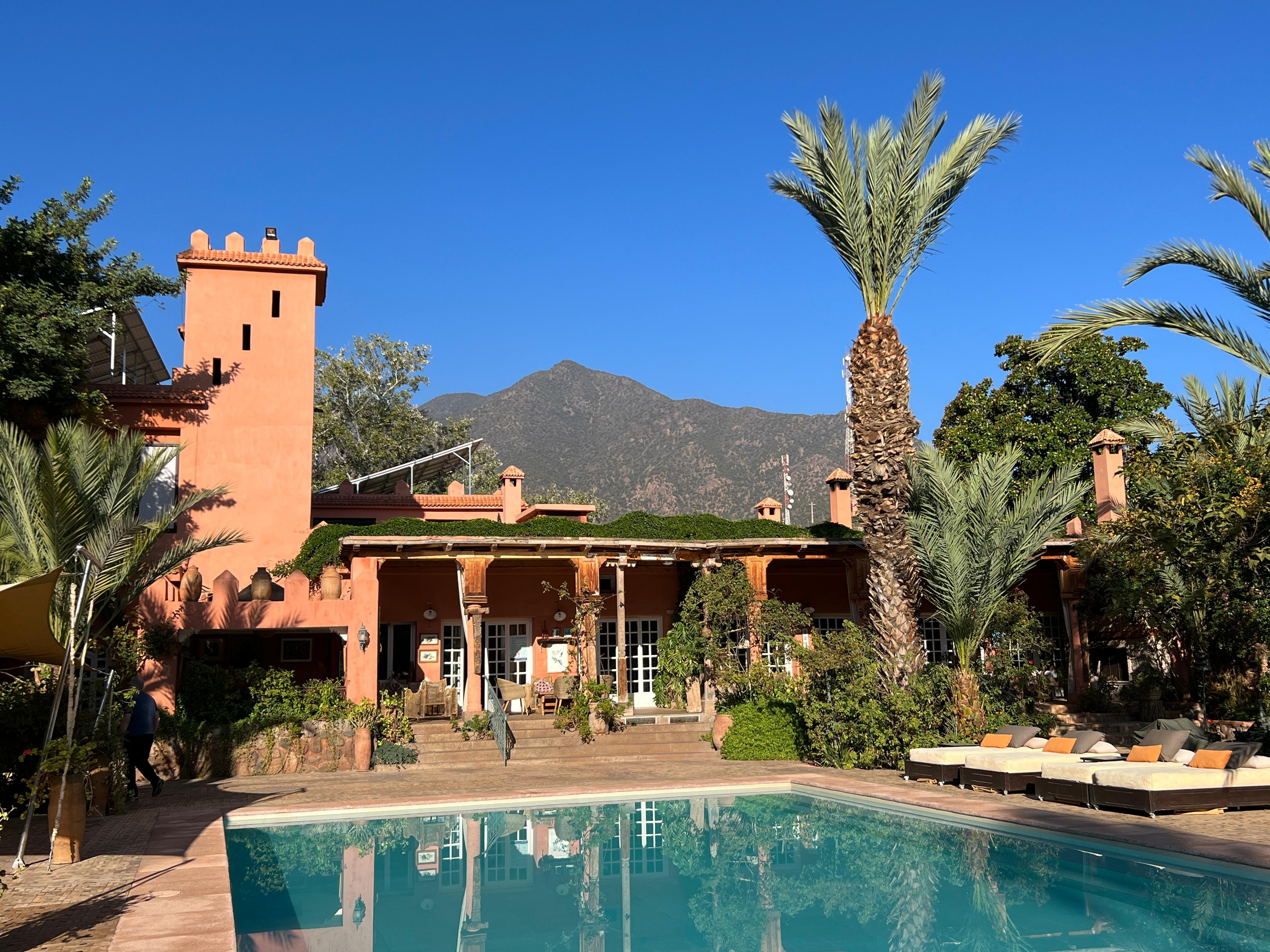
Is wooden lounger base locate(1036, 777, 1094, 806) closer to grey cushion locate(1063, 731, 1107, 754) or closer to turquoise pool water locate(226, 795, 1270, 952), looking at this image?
grey cushion locate(1063, 731, 1107, 754)

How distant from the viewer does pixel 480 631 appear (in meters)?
20.9

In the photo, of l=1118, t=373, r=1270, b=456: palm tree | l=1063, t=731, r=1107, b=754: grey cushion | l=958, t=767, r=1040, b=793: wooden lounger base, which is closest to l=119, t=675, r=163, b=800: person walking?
l=958, t=767, r=1040, b=793: wooden lounger base

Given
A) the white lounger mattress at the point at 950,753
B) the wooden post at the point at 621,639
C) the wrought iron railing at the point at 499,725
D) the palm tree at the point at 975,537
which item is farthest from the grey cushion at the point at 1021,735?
the wooden post at the point at 621,639

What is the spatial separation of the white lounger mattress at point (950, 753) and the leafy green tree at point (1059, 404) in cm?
1705

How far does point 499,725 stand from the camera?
1673 centimetres

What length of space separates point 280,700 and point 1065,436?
2262 centimetres

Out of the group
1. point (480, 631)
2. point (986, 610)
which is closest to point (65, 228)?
point (480, 631)

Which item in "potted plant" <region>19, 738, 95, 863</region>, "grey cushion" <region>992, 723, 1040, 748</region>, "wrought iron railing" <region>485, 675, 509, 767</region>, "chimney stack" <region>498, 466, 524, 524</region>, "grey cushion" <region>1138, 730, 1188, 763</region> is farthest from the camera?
"chimney stack" <region>498, 466, 524, 524</region>

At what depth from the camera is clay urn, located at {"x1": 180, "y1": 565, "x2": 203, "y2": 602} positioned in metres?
17.0

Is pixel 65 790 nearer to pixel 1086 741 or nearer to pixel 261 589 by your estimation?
pixel 261 589

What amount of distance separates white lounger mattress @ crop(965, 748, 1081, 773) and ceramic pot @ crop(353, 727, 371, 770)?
9.09 metres

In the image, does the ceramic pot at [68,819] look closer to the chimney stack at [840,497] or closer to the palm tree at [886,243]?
the palm tree at [886,243]

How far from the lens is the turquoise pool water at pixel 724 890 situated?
6914 mm

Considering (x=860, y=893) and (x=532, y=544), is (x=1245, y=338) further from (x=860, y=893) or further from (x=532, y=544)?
(x=532, y=544)
